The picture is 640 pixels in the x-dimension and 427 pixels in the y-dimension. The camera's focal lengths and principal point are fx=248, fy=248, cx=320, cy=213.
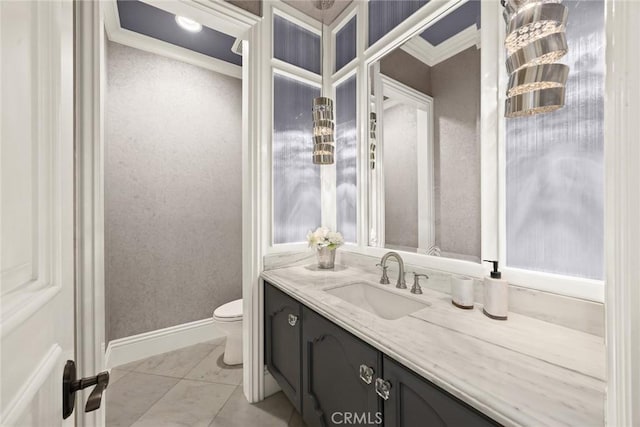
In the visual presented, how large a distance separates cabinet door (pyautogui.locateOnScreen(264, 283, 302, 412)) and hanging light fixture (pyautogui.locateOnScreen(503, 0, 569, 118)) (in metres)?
1.20

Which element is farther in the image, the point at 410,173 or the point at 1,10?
the point at 410,173

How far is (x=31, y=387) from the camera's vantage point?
0.32 m

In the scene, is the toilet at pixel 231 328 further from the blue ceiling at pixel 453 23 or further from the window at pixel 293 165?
the blue ceiling at pixel 453 23

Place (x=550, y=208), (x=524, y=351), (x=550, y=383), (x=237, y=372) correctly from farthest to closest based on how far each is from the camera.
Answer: (x=237, y=372), (x=550, y=208), (x=524, y=351), (x=550, y=383)

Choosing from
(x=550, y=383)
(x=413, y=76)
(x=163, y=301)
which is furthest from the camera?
(x=163, y=301)

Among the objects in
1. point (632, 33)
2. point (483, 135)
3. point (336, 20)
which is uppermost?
point (336, 20)

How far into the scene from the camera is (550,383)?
1.84ft

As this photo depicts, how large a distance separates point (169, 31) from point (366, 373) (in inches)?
104

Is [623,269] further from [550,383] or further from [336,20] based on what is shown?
[336,20]

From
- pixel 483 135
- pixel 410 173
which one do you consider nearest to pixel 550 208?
pixel 483 135

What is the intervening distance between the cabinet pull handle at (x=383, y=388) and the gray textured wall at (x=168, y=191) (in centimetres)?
199

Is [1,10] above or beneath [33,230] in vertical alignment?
above

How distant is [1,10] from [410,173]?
145cm

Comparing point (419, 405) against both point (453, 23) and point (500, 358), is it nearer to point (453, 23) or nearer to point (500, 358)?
point (500, 358)
